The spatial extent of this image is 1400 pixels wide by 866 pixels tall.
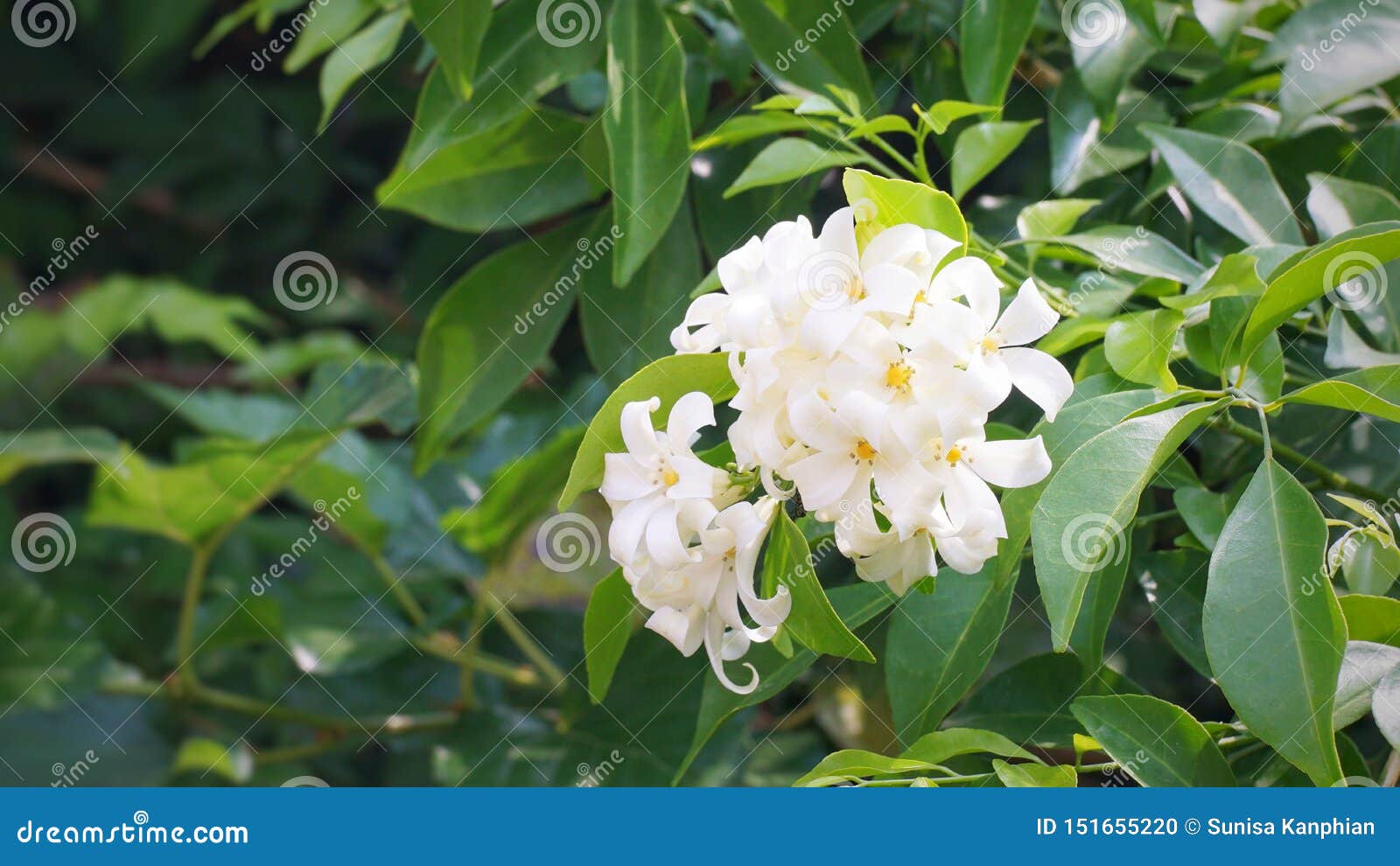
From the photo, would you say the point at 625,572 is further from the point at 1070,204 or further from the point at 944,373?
the point at 1070,204

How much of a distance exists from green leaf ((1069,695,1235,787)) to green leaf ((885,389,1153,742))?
56mm

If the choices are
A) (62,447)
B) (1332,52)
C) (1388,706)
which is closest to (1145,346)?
(1388,706)

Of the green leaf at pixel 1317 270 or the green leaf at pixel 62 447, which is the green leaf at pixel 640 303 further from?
the green leaf at pixel 62 447

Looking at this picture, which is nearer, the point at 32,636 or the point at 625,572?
the point at 625,572

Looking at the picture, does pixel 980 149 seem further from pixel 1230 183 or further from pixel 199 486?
pixel 199 486

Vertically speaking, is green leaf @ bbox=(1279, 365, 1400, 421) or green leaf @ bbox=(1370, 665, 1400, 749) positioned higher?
green leaf @ bbox=(1279, 365, 1400, 421)

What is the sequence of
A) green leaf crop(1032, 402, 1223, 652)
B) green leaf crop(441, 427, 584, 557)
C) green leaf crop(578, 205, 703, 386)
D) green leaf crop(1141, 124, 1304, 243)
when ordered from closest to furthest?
green leaf crop(1032, 402, 1223, 652), green leaf crop(1141, 124, 1304, 243), green leaf crop(578, 205, 703, 386), green leaf crop(441, 427, 584, 557)

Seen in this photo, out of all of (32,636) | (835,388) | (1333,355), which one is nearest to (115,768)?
(32,636)

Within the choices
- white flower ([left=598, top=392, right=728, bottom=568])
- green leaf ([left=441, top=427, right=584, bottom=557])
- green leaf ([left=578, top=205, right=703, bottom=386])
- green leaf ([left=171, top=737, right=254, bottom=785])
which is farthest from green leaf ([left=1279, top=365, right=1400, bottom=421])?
green leaf ([left=171, top=737, right=254, bottom=785])

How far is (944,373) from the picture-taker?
442 mm

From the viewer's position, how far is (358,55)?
83cm

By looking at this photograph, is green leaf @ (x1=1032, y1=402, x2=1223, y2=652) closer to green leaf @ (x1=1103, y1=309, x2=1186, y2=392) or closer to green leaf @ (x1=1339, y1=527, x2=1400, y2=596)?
green leaf @ (x1=1103, y1=309, x2=1186, y2=392)

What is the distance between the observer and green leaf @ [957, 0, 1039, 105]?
0.65 metres

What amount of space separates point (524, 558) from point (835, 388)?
2.72 ft
